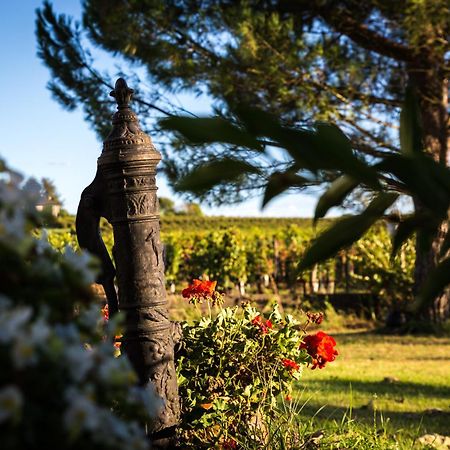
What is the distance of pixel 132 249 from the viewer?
2.81 m

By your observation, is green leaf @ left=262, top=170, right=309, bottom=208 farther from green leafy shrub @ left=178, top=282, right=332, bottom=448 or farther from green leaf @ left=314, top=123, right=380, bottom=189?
green leafy shrub @ left=178, top=282, right=332, bottom=448

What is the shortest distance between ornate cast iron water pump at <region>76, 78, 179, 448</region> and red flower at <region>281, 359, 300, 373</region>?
67cm

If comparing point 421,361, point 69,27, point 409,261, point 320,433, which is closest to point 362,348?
point 421,361

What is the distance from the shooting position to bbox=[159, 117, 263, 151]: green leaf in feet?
2.18

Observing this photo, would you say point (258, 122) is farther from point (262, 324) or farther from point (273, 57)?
point (273, 57)

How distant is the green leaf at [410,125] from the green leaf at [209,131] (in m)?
0.21

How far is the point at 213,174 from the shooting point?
0.68 metres

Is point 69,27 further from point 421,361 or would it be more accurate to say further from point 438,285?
point 438,285

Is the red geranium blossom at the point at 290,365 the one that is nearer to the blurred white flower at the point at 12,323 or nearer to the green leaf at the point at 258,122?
the blurred white flower at the point at 12,323

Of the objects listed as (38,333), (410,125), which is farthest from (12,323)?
(410,125)

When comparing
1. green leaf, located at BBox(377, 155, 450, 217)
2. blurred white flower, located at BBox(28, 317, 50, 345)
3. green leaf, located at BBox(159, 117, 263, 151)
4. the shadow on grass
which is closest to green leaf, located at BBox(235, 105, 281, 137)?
green leaf, located at BBox(159, 117, 263, 151)

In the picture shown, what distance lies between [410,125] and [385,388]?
5.90 meters

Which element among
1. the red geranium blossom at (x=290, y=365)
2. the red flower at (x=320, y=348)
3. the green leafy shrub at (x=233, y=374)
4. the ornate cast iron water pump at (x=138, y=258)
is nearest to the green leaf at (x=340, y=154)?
the ornate cast iron water pump at (x=138, y=258)

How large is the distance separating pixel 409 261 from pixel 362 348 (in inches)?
129
